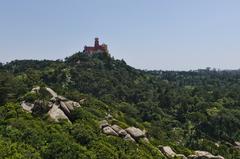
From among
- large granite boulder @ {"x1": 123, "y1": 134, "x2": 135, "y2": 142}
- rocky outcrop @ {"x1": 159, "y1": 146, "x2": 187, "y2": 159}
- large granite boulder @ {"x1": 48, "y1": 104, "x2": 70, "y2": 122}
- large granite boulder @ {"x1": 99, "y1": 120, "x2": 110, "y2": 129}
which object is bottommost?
rocky outcrop @ {"x1": 159, "y1": 146, "x2": 187, "y2": 159}

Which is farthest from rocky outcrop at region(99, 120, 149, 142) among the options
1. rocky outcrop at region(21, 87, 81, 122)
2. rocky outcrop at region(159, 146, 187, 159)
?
rocky outcrop at region(21, 87, 81, 122)

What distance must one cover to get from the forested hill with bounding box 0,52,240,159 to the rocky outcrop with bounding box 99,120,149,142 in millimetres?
1539

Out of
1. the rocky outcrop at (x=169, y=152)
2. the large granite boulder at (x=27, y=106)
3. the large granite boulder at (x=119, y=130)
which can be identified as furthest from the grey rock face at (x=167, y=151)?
the large granite boulder at (x=27, y=106)

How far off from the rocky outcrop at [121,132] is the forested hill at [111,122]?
5.05 ft

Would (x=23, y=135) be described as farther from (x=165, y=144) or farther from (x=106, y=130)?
(x=165, y=144)

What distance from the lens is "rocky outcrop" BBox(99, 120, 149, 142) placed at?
3344 inches

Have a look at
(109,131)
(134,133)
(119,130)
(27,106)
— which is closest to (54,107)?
(27,106)

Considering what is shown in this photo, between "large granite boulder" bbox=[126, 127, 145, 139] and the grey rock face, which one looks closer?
the grey rock face

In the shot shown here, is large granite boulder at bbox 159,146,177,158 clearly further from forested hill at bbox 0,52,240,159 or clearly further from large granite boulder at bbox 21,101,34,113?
large granite boulder at bbox 21,101,34,113

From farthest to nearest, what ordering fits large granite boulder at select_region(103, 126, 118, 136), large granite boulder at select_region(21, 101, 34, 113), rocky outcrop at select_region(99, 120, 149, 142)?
large granite boulder at select_region(21, 101, 34, 113)
rocky outcrop at select_region(99, 120, 149, 142)
large granite boulder at select_region(103, 126, 118, 136)

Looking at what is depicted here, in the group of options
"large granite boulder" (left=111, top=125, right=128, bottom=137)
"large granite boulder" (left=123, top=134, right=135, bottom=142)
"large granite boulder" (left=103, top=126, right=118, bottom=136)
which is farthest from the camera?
"large granite boulder" (left=111, top=125, right=128, bottom=137)

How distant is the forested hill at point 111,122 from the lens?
231 feet

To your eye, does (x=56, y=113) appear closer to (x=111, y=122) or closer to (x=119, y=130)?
(x=111, y=122)

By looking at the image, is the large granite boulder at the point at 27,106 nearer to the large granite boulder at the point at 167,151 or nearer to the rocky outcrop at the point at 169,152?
the rocky outcrop at the point at 169,152
